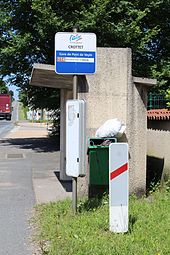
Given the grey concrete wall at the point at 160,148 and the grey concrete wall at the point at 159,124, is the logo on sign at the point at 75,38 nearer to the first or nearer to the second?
the grey concrete wall at the point at 160,148

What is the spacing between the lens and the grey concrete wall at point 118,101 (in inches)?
289

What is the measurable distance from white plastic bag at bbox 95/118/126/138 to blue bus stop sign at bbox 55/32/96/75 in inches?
49.9

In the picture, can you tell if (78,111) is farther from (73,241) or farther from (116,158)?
(73,241)

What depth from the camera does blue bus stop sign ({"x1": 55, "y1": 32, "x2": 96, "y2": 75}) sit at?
6078 millimetres

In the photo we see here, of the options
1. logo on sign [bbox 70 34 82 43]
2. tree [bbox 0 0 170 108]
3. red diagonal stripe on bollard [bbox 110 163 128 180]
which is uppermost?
tree [bbox 0 0 170 108]

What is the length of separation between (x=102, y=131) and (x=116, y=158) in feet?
6.55

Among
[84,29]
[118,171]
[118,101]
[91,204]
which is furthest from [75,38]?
[84,29]

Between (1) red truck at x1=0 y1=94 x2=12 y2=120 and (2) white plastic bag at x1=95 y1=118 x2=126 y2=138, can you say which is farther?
(1) red truck at x1=0 y1=94 x2=12 y2=120

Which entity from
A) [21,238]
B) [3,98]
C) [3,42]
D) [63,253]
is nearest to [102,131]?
[21,238]

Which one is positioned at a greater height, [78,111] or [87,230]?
[78,111]

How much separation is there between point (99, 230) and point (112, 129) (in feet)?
7.15

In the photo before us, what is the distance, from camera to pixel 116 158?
5.21 meters

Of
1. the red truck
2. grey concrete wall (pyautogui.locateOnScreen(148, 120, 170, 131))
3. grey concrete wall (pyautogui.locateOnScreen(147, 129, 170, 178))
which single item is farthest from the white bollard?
the red truck

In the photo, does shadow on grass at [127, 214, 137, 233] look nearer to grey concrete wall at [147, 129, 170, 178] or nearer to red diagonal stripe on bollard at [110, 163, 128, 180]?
red diagonal stripe on bollard at [110, 163, 128, 180]
